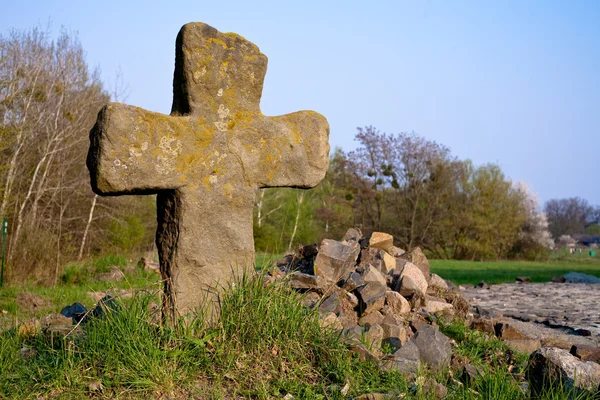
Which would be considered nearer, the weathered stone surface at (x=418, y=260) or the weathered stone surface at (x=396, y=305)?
the weathered stone surface at (x=396, y=305)

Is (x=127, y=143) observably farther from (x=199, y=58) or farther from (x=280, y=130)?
(x=280, y=130)

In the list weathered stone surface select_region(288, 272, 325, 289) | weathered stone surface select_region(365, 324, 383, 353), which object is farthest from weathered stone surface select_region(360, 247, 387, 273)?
weathered stone surface select_region(365, 324, 383, 353)

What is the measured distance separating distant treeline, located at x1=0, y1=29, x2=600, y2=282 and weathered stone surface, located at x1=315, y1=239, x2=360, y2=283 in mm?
648

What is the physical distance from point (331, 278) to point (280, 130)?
8.57 ft

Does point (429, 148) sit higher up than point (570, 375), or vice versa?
point (429, 148)

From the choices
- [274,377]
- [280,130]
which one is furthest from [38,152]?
[274,377]

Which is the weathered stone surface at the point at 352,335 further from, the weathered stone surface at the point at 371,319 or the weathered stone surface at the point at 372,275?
the weathered stone surface at the point at 372,275

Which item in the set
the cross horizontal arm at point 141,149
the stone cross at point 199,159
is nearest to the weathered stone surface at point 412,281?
the stone cross at point 199,159

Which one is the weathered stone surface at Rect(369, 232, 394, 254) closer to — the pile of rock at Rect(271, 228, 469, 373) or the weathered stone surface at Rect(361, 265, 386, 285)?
the pile of rock at Rect(271, 228, 469, 373)

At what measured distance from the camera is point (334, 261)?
25.9 feet

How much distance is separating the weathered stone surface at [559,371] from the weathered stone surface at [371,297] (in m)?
2.17

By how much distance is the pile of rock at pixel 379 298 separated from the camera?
546 centimetres

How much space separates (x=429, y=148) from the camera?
32344 millimetres

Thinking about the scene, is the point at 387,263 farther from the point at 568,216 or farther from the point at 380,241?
the point at 568,216
